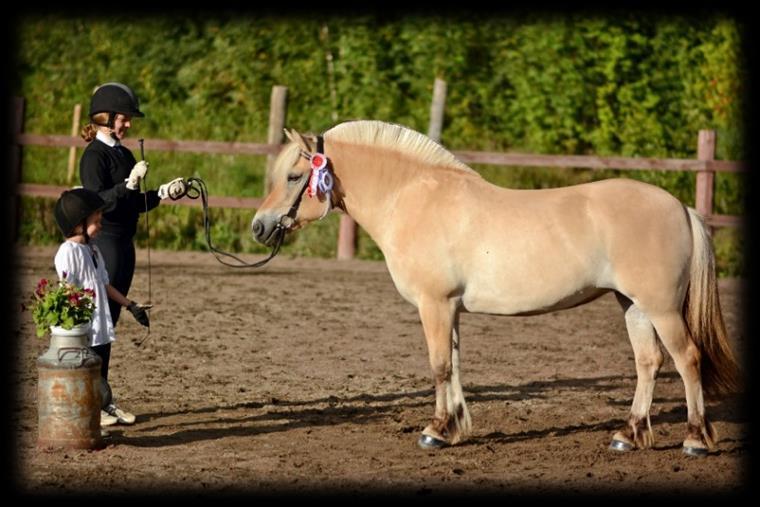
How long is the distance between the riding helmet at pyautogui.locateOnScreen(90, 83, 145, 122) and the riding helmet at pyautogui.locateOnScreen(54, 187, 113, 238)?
603 mm

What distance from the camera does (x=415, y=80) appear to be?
18.2m

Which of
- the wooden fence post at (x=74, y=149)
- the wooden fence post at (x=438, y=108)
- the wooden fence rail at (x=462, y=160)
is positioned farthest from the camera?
the wooden fence post at (x=74, y=149)

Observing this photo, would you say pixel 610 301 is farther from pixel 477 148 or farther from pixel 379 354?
pixel 477 148

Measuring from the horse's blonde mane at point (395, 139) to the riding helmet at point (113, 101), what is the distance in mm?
1166

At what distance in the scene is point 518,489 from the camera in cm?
544

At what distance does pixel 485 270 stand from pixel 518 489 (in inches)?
51.3

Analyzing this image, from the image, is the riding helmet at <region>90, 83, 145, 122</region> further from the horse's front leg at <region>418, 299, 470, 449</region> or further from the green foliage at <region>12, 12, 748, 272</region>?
the green foliage at <region>12, 12, 748, 272</region>

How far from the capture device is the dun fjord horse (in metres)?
6.16

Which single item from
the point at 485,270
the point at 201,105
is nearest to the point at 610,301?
the point at 485,270

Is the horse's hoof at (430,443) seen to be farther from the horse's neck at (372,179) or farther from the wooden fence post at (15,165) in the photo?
the wooden fence post at (15,165)

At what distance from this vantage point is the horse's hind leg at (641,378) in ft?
20.8

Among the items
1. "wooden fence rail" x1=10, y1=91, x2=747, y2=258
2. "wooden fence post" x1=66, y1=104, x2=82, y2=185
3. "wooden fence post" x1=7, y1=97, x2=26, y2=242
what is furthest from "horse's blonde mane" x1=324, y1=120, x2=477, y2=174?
"wooden fence post" x1=66, y1=104, x2=82, y2=185

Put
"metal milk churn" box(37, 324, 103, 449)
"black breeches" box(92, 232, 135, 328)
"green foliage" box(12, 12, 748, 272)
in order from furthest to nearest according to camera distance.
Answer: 1. "green foliage" box(12, 12, 748, 272)
2. "black breeches" box(92, 232, 135, 328)
3. "metal milk churn" box(37, 324, 103, 449)

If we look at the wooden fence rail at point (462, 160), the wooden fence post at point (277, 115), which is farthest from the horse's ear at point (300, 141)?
the wooden fence post at point (277, 115)
